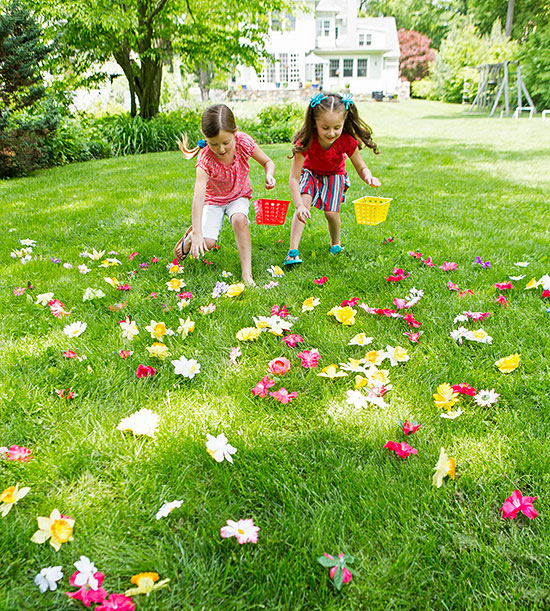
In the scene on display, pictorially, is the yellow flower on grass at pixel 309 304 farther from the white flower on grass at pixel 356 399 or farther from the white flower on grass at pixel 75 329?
the white flower on grass at pixel 75 329

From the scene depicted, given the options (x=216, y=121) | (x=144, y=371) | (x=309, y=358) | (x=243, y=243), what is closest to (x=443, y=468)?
(x=309, y=358)

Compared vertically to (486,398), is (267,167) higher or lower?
higher

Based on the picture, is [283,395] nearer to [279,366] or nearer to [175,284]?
[279,366]

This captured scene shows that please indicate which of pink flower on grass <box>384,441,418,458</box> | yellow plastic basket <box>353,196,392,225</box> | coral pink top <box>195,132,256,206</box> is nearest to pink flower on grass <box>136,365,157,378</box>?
pink flower on grass <box>384,441,418,458</box>

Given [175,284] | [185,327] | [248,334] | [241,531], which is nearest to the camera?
[241,531]

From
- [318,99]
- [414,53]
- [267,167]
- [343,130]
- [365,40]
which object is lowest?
[267,167]

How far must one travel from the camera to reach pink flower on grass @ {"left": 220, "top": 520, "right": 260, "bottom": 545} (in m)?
1.28

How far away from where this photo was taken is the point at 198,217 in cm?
293

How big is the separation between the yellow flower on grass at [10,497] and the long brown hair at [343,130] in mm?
2631

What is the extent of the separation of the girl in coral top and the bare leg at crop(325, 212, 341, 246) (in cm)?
56

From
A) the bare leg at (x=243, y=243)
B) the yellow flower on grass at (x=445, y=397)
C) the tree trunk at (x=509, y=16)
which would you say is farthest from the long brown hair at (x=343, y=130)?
the tree trunk at (x=509, y=16)

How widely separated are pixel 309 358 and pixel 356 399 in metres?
0.34

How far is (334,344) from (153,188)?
4757 millimetres

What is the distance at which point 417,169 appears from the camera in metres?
7.20
